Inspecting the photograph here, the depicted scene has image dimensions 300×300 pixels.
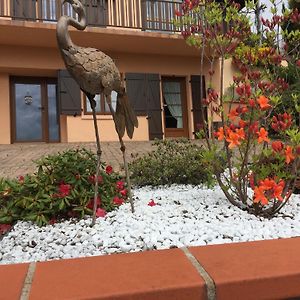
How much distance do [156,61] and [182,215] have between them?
1011 cm

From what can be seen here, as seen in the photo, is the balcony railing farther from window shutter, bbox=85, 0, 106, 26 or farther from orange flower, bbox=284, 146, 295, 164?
orange flower, bbox=284, 146, 295, 164

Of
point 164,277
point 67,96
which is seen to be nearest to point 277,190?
point 164,277

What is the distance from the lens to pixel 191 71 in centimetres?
1262

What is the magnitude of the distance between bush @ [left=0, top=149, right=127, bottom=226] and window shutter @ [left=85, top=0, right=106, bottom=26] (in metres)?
8.64

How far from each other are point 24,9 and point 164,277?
1081cm

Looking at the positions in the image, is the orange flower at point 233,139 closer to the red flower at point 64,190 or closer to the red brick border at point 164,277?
the red brick border at point 164,277

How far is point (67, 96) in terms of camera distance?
11.2 metres

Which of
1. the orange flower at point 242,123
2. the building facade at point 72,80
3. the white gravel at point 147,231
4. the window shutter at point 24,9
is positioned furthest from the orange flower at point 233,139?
the window shutter at point 24,9

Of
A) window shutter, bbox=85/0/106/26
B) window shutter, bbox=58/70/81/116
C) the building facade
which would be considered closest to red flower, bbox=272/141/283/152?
the building facade

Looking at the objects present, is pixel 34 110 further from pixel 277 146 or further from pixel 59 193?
pixel 277 146

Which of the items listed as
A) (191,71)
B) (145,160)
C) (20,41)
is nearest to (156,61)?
(191,71)

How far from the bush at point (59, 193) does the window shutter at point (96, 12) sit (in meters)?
8.64

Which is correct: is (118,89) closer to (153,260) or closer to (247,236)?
(247,236)

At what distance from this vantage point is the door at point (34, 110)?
1160 cm
